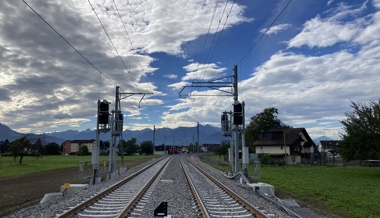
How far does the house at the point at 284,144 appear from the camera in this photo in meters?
69.1

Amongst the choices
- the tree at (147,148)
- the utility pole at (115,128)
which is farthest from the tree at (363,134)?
the tree at (147,148)

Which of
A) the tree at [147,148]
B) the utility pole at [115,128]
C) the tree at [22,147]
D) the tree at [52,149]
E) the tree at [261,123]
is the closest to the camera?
the utility pole at [115,128]

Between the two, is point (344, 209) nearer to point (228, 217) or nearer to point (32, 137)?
point (228, 217)

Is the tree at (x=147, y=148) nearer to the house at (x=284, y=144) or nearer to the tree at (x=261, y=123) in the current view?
the tree at (x=261, y=123)

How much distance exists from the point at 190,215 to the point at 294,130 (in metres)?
65.2

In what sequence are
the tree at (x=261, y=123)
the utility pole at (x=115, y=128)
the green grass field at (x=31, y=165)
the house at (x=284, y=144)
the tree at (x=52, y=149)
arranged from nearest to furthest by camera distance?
1. the utility pole at (x=115, y=128)
2. the green grass field at (x=31, y=165)
3. the house at (x=284, y=144)
4. the tree at (x=261, y=123)
5. the tree at (x=52, y=149)

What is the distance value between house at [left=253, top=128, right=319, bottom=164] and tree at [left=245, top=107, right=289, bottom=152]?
6.11 m

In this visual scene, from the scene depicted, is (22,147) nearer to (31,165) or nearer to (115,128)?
(31,165)

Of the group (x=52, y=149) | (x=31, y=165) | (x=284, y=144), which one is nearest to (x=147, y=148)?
(x=52, y=149)

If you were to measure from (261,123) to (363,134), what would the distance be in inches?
1787

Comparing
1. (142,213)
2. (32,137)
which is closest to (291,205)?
(142,213)

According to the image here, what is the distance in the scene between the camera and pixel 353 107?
124 feet

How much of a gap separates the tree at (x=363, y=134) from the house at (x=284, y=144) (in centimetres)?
2915

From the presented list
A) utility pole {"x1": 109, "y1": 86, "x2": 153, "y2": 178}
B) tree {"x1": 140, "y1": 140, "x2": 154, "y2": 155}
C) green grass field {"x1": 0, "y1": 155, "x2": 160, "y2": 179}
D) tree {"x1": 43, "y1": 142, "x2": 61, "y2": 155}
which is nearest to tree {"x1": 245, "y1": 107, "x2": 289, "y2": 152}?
green grass field {"x1": 0, "y1": 155, "x2": 160, "y2": 179}
